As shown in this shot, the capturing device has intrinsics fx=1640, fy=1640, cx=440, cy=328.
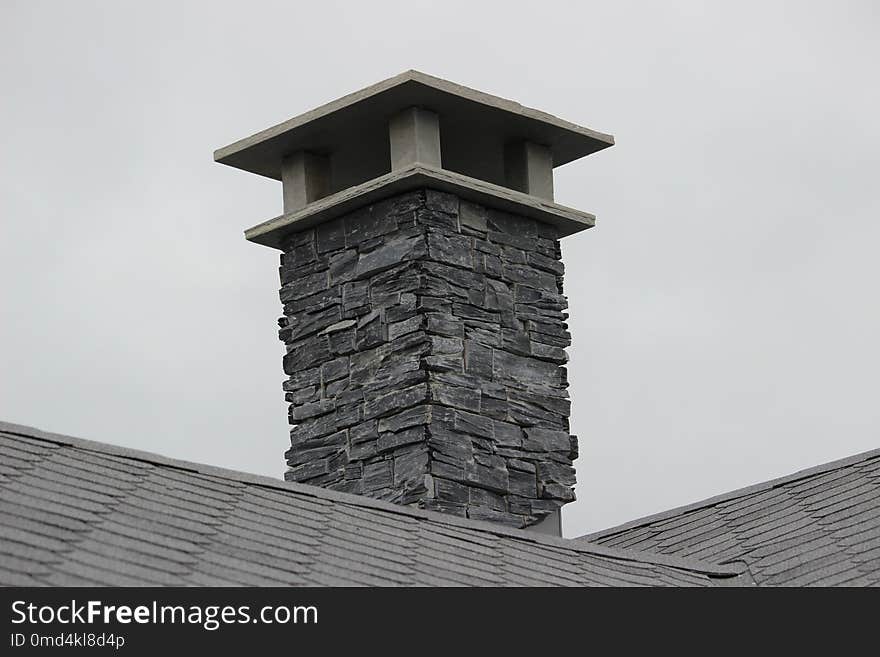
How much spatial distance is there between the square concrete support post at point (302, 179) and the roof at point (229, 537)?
2.49 meters

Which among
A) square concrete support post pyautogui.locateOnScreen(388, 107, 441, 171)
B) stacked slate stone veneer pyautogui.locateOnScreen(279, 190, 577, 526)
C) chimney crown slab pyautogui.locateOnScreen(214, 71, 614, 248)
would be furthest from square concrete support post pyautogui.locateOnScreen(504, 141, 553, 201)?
square concrete support post pyautogui.locateOnScreen(388, 107, 441, 171)

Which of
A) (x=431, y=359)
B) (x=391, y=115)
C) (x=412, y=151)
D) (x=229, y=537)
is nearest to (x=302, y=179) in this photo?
(x=391, y=115)

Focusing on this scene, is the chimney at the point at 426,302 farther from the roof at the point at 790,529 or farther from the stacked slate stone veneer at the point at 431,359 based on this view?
the roof at the point at 790,529

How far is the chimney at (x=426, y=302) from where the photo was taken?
7.96 m

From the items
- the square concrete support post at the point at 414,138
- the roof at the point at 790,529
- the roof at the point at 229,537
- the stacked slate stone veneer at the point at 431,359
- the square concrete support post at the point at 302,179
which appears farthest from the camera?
the square concrete support post at the point at 302,179

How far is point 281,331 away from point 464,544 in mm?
2602

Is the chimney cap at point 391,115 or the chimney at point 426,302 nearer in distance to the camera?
the chimney at point 426,302

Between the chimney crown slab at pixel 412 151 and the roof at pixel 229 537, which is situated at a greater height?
the chimney crown slab at pixel 412 151

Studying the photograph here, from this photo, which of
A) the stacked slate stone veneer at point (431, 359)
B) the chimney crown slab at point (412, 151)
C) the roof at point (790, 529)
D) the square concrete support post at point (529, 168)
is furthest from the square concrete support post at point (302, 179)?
the roof at point (790, 529)
